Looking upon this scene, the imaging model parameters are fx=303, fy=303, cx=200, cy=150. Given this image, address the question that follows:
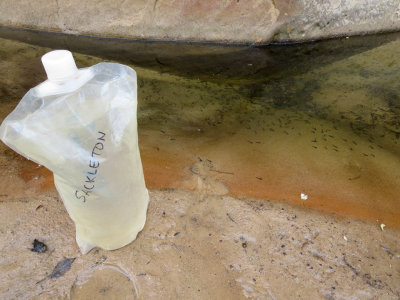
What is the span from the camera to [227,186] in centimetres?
194

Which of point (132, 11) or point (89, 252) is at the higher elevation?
point (132, 11)

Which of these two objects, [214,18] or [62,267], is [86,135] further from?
[214,18]

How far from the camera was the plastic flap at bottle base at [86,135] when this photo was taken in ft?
3.61

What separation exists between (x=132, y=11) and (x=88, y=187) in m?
3.48

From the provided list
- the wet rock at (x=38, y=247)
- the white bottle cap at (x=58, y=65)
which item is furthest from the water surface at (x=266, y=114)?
the white bottle cap at (x=58, y=65)

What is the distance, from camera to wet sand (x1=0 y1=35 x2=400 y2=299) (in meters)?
1.45

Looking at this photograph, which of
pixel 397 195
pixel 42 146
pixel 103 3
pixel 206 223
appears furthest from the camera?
pixel 103 3

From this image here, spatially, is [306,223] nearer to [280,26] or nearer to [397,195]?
[397,195]

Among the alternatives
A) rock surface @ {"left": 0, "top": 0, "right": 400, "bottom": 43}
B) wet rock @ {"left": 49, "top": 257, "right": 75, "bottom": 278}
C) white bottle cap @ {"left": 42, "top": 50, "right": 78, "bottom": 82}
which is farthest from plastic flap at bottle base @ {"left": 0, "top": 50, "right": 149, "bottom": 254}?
rock surface @ {"left": 0, "top": 0, "right": 400, "bottom": 43}

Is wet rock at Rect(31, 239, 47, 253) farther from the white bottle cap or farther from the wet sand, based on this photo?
the white bottle cap

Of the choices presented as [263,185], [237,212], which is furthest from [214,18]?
[237,212]

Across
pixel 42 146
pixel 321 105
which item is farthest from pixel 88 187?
pixel 321 105

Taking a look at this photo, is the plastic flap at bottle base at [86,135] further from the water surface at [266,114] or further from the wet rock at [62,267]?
the water surface at [266,114]

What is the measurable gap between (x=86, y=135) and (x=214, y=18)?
11.0ft
